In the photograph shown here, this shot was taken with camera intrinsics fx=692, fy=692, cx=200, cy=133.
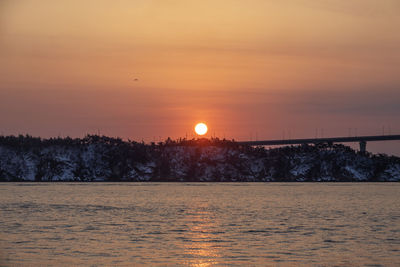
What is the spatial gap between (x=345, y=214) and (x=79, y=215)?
26407 millimetres

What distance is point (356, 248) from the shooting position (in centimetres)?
4006

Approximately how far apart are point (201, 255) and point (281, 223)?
69.0 ft

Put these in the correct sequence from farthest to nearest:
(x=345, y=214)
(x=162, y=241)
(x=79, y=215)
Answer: (x=345, y=214) < (x=79, y=215) < (x=162, y=241)

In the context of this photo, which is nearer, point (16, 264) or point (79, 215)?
point (16, 264)

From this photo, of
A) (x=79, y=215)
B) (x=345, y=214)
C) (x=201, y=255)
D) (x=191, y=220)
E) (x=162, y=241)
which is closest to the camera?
(x=201, y=255)

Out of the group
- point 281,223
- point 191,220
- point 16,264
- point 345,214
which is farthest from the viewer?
point 345,214

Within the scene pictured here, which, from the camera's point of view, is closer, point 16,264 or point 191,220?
point 16,264

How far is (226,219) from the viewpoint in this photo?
61.5 metres

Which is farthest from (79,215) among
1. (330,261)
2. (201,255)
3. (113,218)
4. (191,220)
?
(330,261)

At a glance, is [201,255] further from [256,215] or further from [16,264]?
[256,215]

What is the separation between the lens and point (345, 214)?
2746 inches

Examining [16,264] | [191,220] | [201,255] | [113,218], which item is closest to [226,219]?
[191,220]

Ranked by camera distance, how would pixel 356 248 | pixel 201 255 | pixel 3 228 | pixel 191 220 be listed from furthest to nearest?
1. pixel 191 220
2. pixel 3 228
3. pixel 356 248
4. pixel 201 255

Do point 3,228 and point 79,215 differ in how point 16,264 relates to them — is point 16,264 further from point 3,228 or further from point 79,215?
point 79,215
